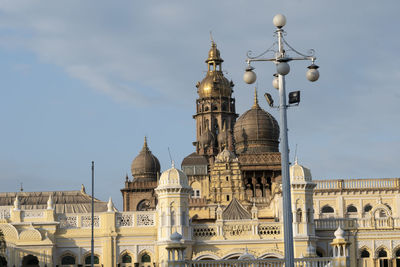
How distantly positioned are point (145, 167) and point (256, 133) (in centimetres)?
1708

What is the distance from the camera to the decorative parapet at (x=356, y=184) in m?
69.4

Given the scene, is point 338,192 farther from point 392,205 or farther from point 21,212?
point 21,212

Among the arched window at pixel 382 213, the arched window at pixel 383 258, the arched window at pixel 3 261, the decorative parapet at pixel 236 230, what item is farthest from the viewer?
the arched window at pixel 382 213

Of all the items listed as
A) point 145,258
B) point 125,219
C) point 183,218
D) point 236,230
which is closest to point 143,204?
point 125,219

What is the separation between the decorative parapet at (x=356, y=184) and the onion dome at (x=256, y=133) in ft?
52.3

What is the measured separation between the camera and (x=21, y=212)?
2334 inches

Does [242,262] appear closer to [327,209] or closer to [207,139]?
[327,209]

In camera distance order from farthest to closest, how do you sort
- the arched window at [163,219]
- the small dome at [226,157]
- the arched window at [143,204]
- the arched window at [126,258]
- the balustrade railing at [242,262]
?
1. the arched window at [143,204]
2. the small dome at [226,157]
3. the arched window at [126,258]
4. the arched window at [163,219]
5. the balustrade railing at [242,262]

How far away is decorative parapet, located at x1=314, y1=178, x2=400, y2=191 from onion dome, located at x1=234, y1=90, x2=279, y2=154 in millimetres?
15947

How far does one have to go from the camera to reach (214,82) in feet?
343

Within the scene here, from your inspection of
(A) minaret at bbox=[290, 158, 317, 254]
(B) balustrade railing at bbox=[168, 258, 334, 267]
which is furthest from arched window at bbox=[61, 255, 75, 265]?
(B) balustrade railing at bbox=[168, 258, 334, 267]

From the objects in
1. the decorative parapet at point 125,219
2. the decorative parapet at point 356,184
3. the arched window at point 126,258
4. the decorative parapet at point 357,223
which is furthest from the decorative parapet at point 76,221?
the decorative parapet at point 356,184

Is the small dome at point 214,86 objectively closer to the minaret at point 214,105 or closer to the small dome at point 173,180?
the minaret at point 214,105

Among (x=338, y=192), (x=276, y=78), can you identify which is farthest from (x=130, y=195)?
(x=276, y=78)
